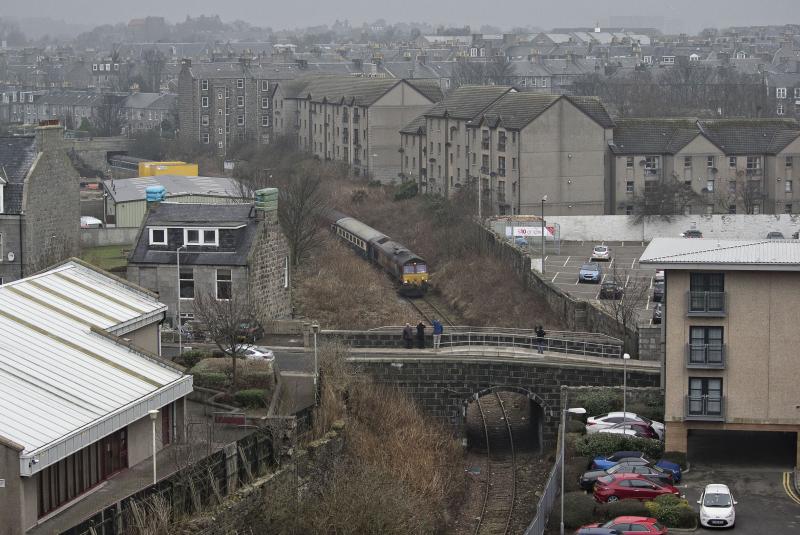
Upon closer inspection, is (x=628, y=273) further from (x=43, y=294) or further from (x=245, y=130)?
(x=245, y=130)

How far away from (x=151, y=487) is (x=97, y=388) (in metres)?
3.60

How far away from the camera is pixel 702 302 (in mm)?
33969

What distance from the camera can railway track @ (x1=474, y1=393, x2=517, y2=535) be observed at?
A: 33.4 meters

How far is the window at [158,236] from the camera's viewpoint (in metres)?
42.7

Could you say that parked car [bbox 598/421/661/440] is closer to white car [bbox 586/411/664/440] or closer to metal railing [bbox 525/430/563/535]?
white car [bbox 586/411/664/440]

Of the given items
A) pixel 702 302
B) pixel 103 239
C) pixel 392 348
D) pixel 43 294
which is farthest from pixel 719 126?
pixel 43 294

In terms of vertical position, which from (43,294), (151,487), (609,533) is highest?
(43,294)

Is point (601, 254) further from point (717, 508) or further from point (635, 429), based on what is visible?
point (717, 508)

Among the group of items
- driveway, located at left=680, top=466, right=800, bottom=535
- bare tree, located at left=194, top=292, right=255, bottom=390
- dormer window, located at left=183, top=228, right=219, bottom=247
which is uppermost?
dormer window, located at left=183, top=228, right=219, bottom=247

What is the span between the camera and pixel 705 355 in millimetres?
34188

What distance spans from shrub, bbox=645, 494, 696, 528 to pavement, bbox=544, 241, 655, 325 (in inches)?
639

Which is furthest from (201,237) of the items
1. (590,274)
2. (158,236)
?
(590,274)

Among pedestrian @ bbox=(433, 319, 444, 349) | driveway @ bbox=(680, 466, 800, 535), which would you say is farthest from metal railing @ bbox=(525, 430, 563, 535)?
pedestrian @ bbox=(433, 319, 444, 349)

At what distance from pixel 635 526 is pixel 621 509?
58.5 inches
